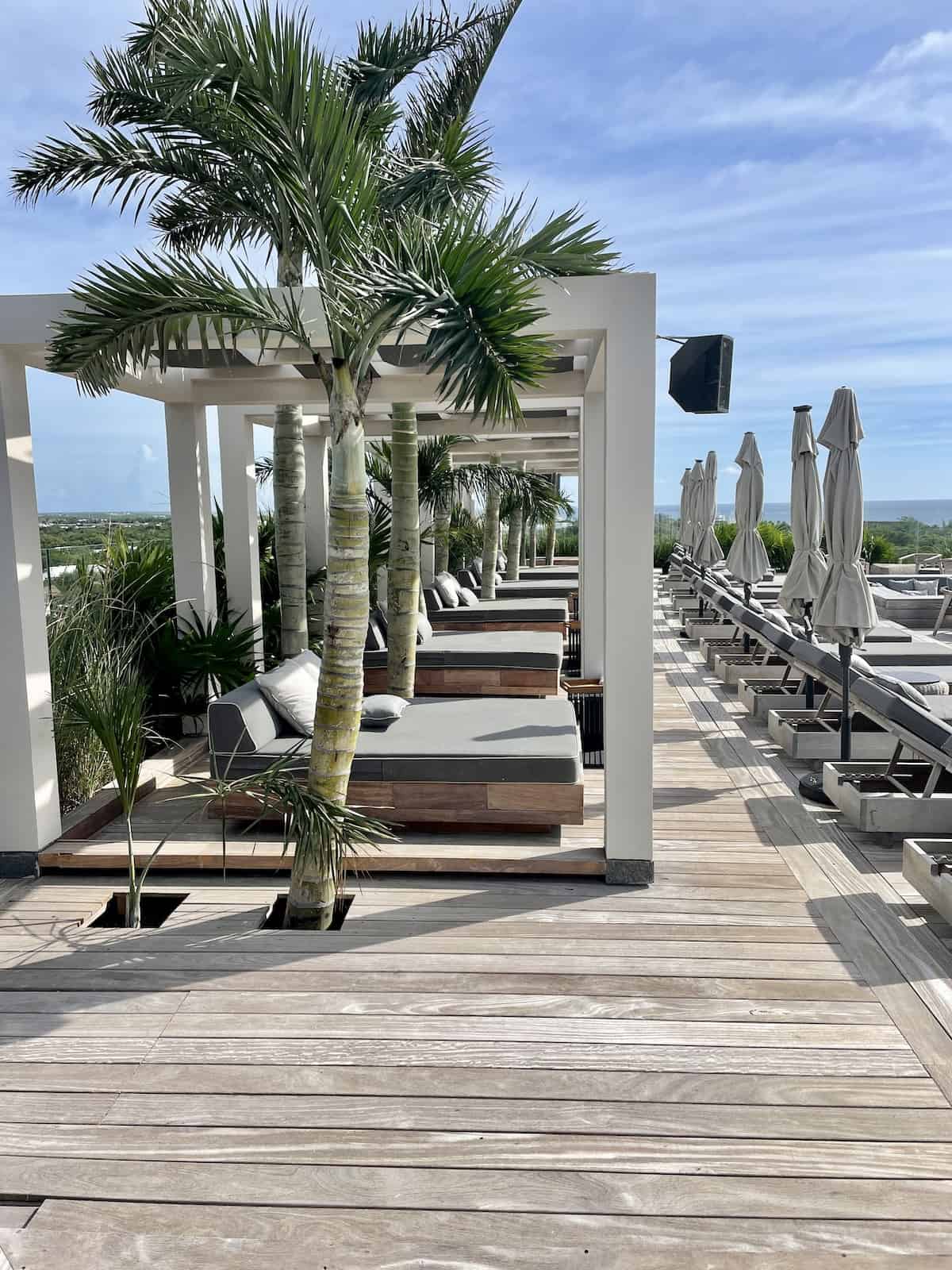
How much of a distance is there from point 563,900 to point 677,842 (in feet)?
3.24

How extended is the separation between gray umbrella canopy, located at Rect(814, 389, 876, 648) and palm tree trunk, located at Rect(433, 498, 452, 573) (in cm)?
607

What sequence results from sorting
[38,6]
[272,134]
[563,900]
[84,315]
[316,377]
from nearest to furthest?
[272,134], [84,315], [563,900], [316,377], [38,6]

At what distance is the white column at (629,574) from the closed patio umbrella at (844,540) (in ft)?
6.17

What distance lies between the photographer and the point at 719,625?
1179 centimetres

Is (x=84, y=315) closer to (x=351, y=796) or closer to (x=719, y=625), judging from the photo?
(x=351, y=796)

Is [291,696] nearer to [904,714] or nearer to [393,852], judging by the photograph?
[393,852]

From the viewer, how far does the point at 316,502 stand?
9305 mm

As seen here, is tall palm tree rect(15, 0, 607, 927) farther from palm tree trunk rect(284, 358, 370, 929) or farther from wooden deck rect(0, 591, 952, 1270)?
wooden deck rect(0, 591, 952, 1270)

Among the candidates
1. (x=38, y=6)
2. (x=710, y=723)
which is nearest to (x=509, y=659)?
(x=710, y=723)

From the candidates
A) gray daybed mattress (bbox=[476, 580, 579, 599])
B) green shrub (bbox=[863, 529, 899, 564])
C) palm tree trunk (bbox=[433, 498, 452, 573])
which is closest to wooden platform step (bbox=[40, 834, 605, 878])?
palm tree trunk (bbox=[433, 498, 452, 573])

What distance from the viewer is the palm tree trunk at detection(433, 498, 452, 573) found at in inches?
451

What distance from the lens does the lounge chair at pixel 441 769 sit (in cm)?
464

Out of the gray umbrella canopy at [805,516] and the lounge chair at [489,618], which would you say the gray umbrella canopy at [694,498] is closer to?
the lounge chair at [489,618]

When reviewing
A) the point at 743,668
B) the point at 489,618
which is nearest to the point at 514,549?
the point at 489,618
